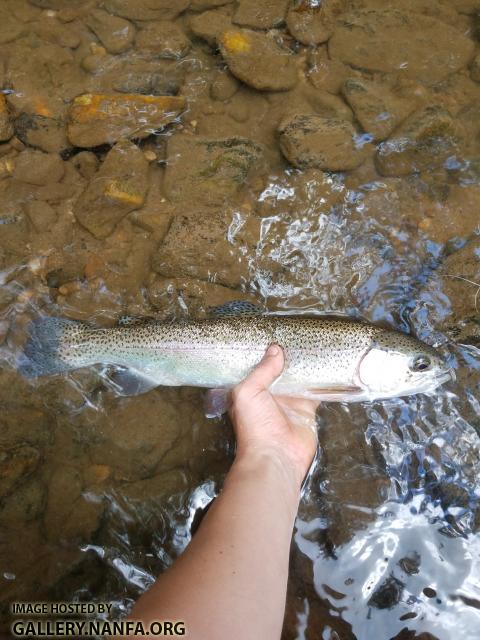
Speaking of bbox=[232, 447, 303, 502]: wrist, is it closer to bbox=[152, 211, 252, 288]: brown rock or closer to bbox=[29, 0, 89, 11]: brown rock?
bbox=[152, 211, 252, 288]: brown rock

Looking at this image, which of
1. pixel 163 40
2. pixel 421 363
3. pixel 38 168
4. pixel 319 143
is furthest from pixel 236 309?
pixel 163 40

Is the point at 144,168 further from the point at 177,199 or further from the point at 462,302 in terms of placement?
the point at 462,302

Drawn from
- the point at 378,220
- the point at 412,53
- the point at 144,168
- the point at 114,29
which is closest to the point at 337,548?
the point at 378,220

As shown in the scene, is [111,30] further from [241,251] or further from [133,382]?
[133,382]

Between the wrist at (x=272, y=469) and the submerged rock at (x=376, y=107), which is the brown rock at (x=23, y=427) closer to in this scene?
the wrist at (x=272, y=469)

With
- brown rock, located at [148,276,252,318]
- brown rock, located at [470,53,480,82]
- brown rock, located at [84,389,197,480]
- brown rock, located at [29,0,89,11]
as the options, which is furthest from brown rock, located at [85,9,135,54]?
brown rock, located at [84,389,197,480]

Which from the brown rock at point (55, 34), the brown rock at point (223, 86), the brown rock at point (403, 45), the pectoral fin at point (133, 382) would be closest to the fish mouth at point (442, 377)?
the pectoral fin at point (133, 382)
